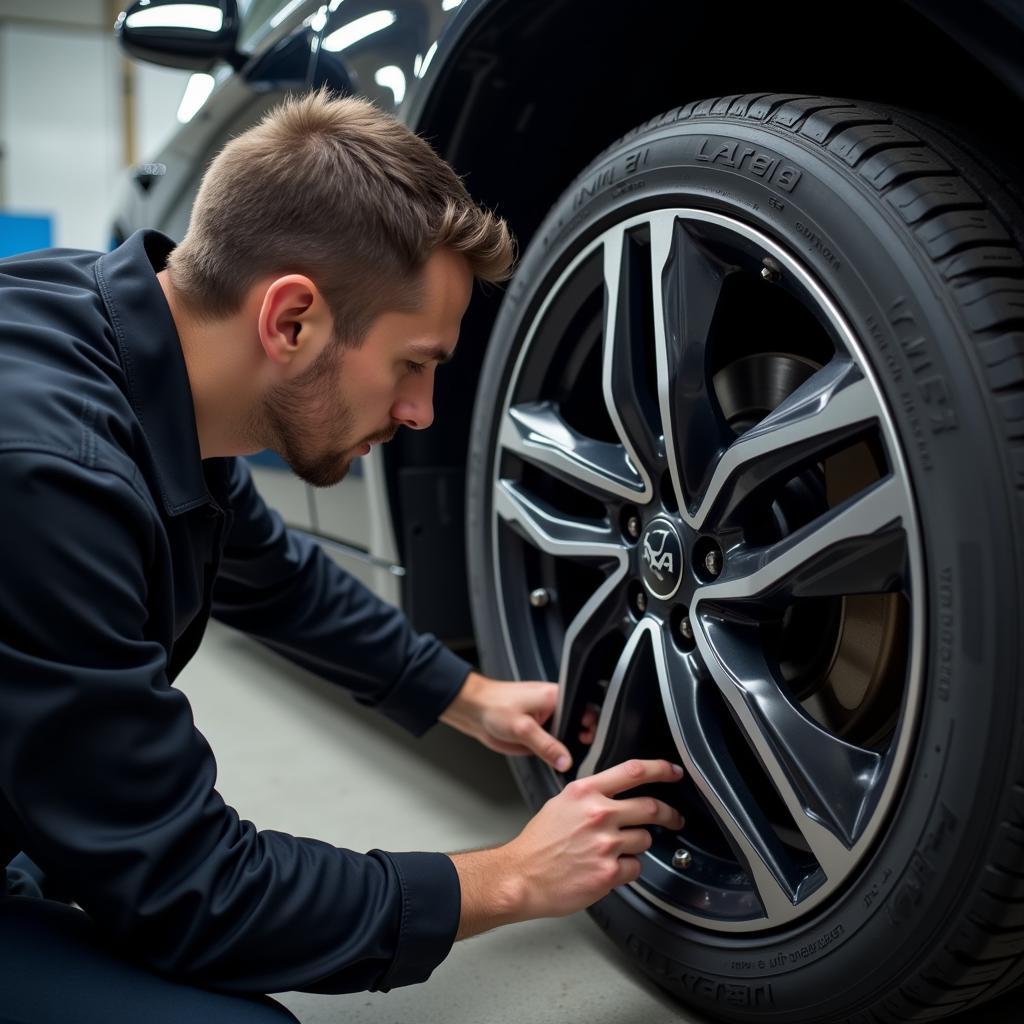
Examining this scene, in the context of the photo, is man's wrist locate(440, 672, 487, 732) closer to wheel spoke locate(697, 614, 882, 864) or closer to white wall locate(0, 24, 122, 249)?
wheel spoke locate(697, 614, 882, 864)

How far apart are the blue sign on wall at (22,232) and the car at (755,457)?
7626 millimetres

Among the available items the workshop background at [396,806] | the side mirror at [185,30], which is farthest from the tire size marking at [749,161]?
the side mirror at [185,30]

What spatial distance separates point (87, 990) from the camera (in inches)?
31.4

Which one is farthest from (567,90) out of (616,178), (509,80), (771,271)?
(771,271)

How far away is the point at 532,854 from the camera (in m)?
0.97

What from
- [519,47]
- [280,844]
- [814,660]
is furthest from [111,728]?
[519,47]

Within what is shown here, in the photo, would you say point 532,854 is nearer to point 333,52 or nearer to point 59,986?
point 59,986

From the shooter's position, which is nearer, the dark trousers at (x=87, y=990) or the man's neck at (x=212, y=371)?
the dark trousers at (x=87, y=990)

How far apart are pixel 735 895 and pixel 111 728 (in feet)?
1.91

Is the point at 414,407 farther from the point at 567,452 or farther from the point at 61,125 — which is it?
the point at 61,125

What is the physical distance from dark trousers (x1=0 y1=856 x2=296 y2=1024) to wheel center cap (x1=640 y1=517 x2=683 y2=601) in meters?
0.50

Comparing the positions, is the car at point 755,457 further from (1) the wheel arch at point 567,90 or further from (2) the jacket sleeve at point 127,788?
(2) the jacket sleeve at point 127,788

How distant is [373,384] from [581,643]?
376 mm

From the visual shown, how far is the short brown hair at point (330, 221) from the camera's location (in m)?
0.92
